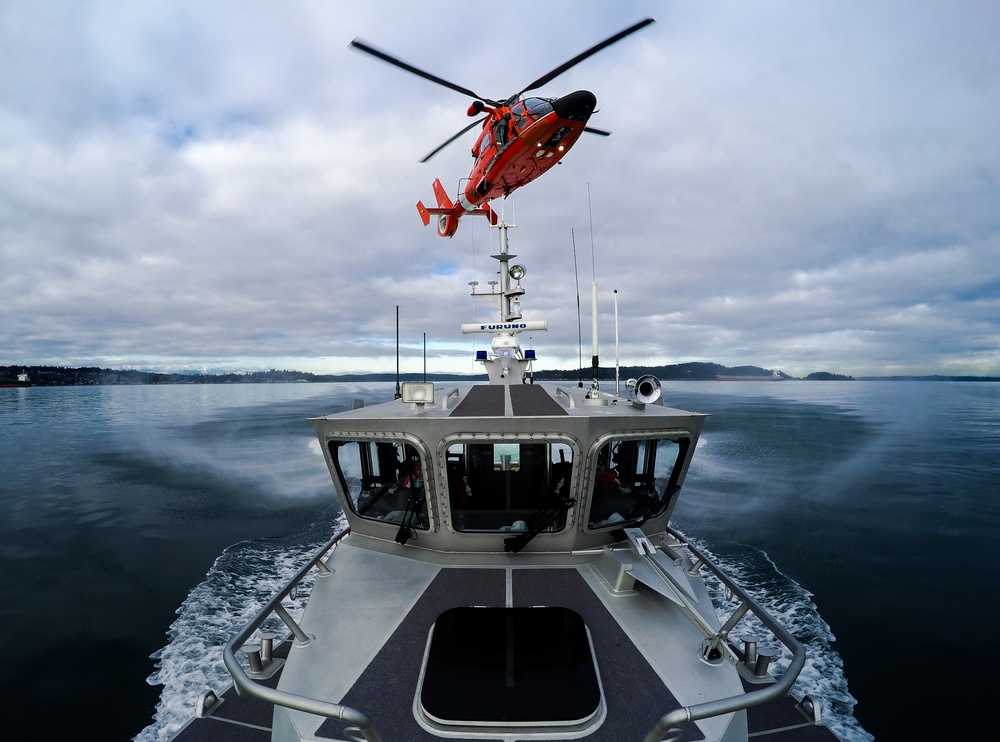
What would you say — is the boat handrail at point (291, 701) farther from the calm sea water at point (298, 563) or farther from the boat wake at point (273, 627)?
the calm sea water at point (298, 563)

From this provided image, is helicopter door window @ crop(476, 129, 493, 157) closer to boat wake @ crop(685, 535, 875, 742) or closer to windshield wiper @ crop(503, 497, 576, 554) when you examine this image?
windshield wiper @ crop(503, 497, 576, 554)

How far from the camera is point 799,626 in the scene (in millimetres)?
9961

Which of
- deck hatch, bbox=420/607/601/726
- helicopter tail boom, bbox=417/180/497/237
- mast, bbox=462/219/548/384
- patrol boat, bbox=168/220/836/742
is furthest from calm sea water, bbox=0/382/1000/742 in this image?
helicopter tail boom, bbox=417/180/497/237

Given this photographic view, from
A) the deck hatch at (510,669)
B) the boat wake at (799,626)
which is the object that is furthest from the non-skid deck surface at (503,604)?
the boat wake at (799,626)

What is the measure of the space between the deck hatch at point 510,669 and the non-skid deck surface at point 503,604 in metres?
0.15

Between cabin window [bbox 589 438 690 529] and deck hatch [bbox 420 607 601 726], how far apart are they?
189 centimetres

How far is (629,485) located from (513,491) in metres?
2.24

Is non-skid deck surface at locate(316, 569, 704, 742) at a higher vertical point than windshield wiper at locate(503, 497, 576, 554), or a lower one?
lower

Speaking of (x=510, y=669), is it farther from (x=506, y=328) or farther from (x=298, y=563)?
(x=298, y=563)

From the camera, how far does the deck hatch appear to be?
154 inches

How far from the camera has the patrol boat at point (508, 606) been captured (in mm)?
3814

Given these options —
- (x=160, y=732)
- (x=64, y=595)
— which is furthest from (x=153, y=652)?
(x=64, y=595)

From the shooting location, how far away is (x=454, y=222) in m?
21.9

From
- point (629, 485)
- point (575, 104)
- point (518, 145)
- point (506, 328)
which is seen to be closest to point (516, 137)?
point (518, 145)
